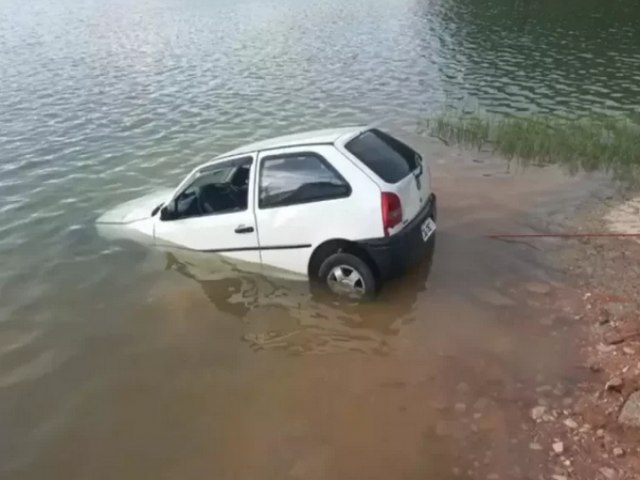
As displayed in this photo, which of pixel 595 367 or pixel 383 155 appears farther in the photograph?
pixel 383 155

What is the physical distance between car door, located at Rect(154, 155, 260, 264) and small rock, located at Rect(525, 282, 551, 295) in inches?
131

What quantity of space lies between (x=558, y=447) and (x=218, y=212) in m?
4.93

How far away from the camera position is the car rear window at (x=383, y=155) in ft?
25.3

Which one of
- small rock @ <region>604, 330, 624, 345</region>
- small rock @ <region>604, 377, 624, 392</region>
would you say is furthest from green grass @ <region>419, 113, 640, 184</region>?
small rock @ <region>604, 377, 624, 392</region>

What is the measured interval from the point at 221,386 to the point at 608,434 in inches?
141

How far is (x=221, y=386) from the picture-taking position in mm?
6910

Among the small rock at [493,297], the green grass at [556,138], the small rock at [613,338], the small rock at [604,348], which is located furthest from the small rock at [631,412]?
the green grass at [556,138]

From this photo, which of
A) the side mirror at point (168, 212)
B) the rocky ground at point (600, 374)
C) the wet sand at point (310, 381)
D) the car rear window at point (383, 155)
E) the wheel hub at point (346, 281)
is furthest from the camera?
the side mirror at point (168, 212)

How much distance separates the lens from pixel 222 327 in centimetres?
803

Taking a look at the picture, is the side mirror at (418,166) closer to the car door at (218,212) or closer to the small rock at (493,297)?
the small rock at (493,297)

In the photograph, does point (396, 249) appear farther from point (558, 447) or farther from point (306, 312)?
point (558, 447)

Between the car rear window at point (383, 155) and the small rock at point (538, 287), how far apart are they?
79.6 inches

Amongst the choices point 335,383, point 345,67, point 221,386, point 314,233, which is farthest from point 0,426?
point 345,67

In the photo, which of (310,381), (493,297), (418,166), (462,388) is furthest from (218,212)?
(462,388)
